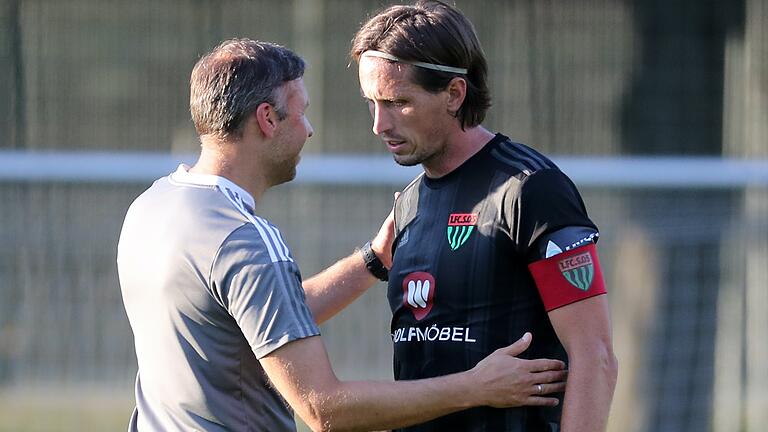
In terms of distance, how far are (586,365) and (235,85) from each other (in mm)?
1181

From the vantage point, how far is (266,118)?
10.3 feet

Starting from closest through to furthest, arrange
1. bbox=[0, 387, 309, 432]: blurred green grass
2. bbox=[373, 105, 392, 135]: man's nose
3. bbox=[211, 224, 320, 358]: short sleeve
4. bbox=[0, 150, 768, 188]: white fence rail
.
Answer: bbox=[211, 224, 320, 358]: short sleeve
bbox=[373, 105, 392, 135]: man's nose
bbox=[0, 387, 309, 432]: blurred green grass
bbox=[0, 150, 768, 188]: white fence rail

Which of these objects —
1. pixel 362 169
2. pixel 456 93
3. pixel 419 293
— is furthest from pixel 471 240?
pixel 362 169

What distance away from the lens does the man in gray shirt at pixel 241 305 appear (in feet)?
9.47

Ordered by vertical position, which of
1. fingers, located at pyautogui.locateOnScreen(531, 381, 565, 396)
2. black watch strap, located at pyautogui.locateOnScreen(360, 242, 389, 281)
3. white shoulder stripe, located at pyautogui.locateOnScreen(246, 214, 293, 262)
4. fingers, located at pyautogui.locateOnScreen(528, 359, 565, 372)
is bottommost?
fingers, located at pyautogui.locateOnScreen(531, 381, 565, 396)

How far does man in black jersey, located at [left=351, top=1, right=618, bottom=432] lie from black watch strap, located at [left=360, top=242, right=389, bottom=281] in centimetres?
37

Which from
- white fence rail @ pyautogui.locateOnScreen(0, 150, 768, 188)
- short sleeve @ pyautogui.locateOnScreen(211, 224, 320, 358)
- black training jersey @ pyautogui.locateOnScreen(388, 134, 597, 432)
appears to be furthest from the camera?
white fence rail @ pyautogui.locateOnScreen(0, 150, 768, 188)

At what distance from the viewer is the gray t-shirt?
2877 millimetres

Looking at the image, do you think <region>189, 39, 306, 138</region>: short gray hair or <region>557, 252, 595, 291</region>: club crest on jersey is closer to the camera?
<region>557, 252, 595, 291</region>: club crest on jersey

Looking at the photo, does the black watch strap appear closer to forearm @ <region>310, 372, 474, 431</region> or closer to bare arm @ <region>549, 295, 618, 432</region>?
forearm @ <region>310, 372, 474, 431</region>

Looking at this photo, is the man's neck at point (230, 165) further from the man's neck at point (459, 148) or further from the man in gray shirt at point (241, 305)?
the man's neck at point (459, 148)

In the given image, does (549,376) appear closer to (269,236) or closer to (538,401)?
(538,401)

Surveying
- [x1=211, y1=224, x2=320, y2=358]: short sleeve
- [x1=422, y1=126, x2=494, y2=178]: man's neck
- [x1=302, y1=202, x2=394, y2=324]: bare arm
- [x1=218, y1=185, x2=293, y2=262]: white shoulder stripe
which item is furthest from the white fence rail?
[x1=211, y1=224, x2=320, y2=358]: short sleeve

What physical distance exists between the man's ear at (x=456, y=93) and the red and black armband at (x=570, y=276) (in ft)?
1.85
